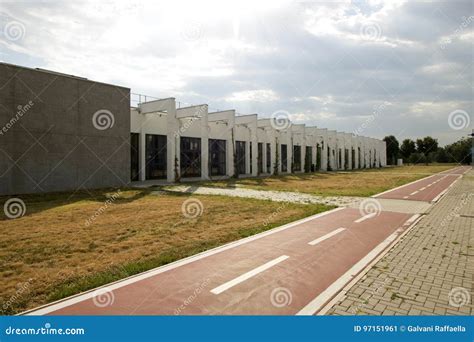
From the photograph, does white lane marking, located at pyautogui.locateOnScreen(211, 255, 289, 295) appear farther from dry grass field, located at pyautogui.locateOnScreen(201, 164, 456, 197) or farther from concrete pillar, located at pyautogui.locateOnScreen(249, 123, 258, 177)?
concrete pillar, located at pyautogui.locateOnScreen(249, 123, 258, 177)

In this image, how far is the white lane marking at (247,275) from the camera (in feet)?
17.0

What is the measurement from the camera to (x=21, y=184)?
18062mm

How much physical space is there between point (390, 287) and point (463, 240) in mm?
4634

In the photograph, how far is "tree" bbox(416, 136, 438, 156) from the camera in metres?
109

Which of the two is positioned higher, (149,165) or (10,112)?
(10,112)

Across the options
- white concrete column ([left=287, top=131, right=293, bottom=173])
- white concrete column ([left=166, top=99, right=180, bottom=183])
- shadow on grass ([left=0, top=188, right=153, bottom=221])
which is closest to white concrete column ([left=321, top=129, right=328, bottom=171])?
white concrete column ([left=287, top=131, right=293, bottom=173])

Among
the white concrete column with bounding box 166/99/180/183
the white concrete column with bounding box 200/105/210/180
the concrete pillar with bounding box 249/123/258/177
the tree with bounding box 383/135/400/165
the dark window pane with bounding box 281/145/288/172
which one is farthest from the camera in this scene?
the tree with bounding box 383/135/400/165

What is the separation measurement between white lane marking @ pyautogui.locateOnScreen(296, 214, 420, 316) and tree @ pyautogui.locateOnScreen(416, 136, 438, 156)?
119959mm

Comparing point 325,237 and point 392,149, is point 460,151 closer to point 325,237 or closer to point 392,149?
point 392,149

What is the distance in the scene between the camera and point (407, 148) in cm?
11331

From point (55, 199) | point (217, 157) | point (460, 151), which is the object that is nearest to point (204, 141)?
point (217, 157)

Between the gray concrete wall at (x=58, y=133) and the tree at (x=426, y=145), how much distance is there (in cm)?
A: 11518

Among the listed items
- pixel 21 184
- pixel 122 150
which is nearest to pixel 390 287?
pixel 21 184
